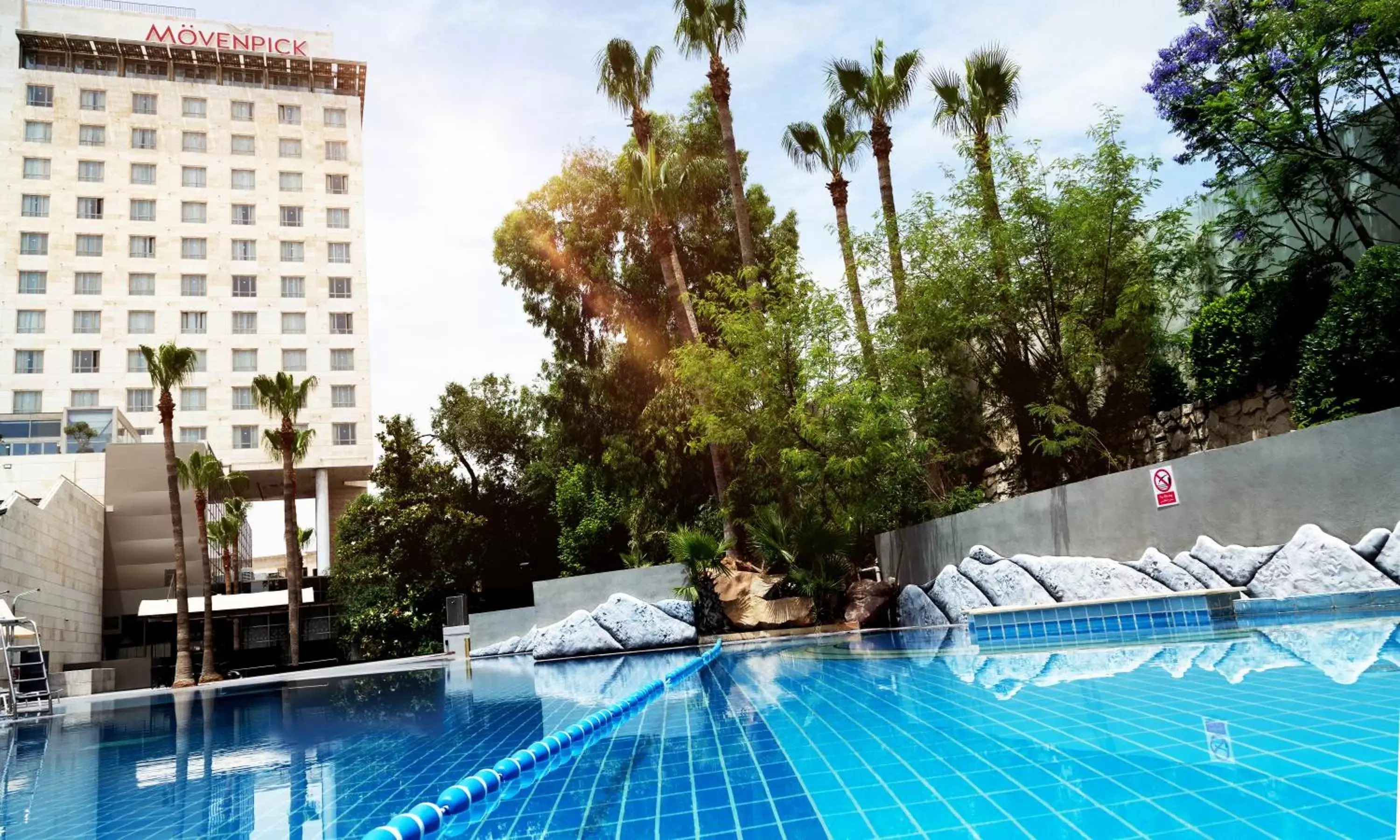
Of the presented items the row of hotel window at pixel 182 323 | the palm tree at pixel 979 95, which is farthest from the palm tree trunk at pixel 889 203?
the row of hotel window at pixel 182 323

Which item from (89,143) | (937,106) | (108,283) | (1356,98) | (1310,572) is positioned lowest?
(1310,572)

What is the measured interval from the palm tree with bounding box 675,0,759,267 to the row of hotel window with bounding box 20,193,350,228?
30.7m

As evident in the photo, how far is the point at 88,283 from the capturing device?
41062mm

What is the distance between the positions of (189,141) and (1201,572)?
160 ft

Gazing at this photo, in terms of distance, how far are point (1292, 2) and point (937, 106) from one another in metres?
6.57

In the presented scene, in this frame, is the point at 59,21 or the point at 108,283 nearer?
the point at 108,283

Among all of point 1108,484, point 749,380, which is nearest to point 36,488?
point 749,380

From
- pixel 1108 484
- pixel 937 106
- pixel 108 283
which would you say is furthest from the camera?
pixel 108 283

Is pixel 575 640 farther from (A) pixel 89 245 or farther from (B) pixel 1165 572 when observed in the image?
(A) pixel 89 245

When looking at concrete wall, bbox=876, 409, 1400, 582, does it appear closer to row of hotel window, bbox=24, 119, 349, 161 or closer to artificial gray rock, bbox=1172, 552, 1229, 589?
artificial gray rock, bbox=1172, 552, 1229, 589

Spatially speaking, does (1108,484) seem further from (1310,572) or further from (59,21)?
(59,21)

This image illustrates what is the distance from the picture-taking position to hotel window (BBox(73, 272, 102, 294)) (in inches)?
1610

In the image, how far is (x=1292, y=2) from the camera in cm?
1378

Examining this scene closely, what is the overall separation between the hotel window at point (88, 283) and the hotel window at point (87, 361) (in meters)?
2.90
